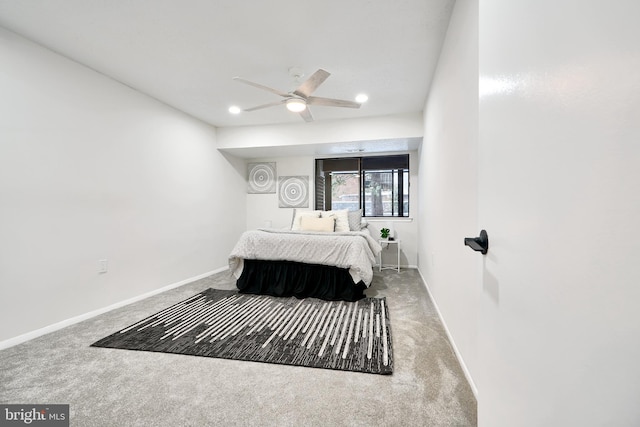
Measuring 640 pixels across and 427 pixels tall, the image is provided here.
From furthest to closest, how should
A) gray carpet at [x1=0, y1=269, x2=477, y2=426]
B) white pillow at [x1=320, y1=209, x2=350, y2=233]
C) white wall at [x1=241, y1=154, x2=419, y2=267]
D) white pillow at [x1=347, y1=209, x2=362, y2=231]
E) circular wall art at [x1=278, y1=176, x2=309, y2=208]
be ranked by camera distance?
circular wall art at [x1=278, y1=176, x2=309, y2=208] < white wall at [x1=241, y1=154, x2=419, y2=267] < white pillow at [x1=347, y1=209, x2=362, y2=231] < white pillow at [x1=320, y1=209, x2=350, y2=233] < gray carpet at [x1=0, y1=269, x2=477, y2=426]

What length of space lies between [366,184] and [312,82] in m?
2.87

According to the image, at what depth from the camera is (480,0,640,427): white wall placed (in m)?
0.32

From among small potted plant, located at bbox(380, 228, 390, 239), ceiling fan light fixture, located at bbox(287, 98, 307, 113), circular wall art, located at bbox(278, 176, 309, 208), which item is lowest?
small potted plant, located at bbox(380, 228, 390, 239)

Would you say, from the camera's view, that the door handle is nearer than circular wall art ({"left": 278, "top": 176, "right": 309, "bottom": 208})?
Yes

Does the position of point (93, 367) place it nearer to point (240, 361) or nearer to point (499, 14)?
point (240, 361)

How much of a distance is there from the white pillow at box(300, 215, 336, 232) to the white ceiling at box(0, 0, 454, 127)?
5.94ft

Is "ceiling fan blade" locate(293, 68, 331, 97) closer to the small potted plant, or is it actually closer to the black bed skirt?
the black bed skirt

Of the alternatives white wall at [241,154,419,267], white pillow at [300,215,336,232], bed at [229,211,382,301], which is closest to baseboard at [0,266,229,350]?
bed at [229,211,382,301]

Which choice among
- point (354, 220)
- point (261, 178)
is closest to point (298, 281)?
point (354, 220)

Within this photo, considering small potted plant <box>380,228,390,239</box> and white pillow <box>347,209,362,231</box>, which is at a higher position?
white pillow <box>347,209,362,231</box>

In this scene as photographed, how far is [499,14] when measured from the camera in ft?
2.22

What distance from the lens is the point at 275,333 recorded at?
2.12m

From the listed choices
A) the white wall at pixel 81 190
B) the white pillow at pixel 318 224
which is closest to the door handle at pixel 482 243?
the white wall at pixel 81 190

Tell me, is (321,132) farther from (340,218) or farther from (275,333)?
(275,333)
